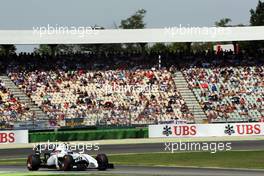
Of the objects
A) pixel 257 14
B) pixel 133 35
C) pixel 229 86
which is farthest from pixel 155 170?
pixel 257 14

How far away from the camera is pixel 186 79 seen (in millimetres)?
60750

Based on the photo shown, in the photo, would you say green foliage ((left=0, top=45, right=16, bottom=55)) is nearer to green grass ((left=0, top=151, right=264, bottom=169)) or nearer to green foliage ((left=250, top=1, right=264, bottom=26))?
green grass ((left=0, top=151, right=264, bottom=169))

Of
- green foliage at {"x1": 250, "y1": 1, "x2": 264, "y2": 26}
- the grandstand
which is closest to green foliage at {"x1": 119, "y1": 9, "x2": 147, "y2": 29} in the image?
green foliage at {"x1": 250, "y1": 1, "x2": 264, "y2": 26}

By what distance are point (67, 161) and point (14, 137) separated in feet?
73.8

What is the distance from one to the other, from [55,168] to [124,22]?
106671mm

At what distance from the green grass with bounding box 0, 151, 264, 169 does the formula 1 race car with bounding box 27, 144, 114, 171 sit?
4.01 metres

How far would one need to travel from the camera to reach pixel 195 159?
108 ft

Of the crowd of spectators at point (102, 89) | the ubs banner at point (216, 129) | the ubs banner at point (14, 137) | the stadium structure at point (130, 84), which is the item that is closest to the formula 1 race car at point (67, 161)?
the ubs banner at point (14, 137)

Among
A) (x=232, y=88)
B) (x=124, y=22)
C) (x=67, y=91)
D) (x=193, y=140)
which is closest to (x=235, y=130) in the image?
(x=193, y=140)

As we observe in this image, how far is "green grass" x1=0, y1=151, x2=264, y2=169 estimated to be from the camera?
2950 cm

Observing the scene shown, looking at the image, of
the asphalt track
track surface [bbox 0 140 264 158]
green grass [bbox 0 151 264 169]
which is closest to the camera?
the asphalt track

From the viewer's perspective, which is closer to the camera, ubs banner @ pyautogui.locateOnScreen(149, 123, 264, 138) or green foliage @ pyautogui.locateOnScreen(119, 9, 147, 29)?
ubs banner @ pyautogui.locateOnScreen(149, 123, 264, 138)

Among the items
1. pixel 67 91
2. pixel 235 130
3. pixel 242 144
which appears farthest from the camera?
pixel 67 91

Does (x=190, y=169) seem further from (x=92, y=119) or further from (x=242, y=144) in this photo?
(x=92, y=119)
